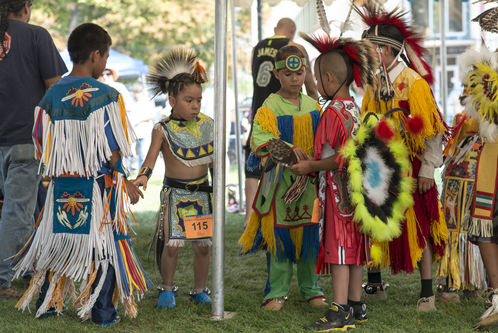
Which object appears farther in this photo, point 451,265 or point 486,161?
point 451,265

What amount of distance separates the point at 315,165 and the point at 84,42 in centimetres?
132

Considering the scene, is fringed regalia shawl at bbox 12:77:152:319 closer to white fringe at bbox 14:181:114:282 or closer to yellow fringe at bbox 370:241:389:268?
white fringe at bbox 14:181:114:282

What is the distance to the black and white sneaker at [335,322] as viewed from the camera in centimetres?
313

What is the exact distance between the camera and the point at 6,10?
3.96 m

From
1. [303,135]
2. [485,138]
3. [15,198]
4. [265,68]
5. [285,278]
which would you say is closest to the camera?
[485,138]

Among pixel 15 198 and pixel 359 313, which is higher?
pixel 15 198

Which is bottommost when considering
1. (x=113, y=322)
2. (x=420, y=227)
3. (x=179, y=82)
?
(x=113, y=322)

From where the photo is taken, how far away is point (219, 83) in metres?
3.26

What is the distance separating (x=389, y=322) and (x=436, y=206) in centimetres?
72

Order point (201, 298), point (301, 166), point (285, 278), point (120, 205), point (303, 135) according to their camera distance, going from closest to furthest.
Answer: point (301, 166) → point (120, 205) → point (303, 135) → point (285, 278) → point (201, 298)

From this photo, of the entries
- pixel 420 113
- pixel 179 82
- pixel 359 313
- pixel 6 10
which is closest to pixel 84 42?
pixel 179 82

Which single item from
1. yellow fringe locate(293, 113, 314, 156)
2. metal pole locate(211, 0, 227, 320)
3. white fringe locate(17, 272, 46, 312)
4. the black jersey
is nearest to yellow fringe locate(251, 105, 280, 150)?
yellow fringe locate(293, 113, 314, 156)

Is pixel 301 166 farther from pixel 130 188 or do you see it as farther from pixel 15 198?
pixel 15 198

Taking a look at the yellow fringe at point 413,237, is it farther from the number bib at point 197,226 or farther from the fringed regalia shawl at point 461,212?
the number bib at point 197,226
